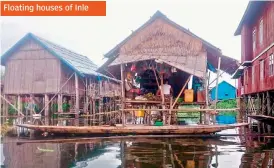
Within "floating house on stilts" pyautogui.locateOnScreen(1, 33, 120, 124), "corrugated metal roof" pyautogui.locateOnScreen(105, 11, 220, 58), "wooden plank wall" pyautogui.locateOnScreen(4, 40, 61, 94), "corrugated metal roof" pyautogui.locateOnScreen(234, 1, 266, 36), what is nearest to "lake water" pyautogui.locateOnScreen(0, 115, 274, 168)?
"corrugated metal roof" pyautogui.locateOnScreen(105, 11, 220, 58)

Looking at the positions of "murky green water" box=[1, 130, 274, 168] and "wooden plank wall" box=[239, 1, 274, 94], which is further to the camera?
"wooden plank wall" box=[239, 1, 274, 94]

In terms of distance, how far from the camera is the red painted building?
1192 centimetres

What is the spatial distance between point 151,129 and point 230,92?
2184cm

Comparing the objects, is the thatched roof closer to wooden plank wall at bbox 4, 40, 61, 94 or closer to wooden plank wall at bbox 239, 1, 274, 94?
wooden plank wall at bbox 239, 1, 274, 94

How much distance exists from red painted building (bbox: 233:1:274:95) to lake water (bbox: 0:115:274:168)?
3377 mm

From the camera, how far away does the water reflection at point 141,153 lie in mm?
6883

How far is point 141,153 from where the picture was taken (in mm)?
7980

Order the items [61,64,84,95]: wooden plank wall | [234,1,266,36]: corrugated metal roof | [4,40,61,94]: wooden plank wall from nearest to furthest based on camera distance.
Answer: [234,1,266,36]: corrugated metal roof → [4,40,61,94]: wooden plank wall → [61,64,84,95]: wooden plank wall

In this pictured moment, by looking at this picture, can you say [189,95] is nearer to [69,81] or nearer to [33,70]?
[69,81]

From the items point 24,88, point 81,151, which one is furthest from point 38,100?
point 81,151

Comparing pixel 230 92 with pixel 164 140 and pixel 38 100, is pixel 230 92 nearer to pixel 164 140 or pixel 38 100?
pixel 38 100

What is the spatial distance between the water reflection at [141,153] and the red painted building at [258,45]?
141 inches

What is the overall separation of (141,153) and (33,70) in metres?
15.4
